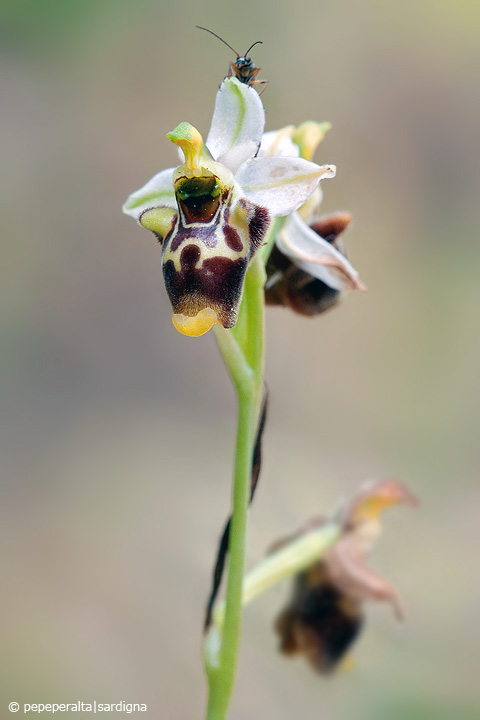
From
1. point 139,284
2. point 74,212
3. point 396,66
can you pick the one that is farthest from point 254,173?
point 396,66

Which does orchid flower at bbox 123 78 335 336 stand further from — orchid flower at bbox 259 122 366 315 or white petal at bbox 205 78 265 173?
orchid flower at bbox 259 122 366 315

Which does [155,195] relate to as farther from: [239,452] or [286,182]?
[239,452]

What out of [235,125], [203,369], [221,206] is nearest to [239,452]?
[221,206]

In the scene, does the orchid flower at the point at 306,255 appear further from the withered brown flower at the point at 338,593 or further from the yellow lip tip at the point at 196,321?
the withered brown flower at the point at 338,593

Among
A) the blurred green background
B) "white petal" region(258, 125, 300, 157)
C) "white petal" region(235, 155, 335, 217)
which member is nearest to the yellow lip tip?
"white petal" region(235, 155, 335, 217)

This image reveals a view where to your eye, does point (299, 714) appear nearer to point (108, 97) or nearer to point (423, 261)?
point (423, 261)
